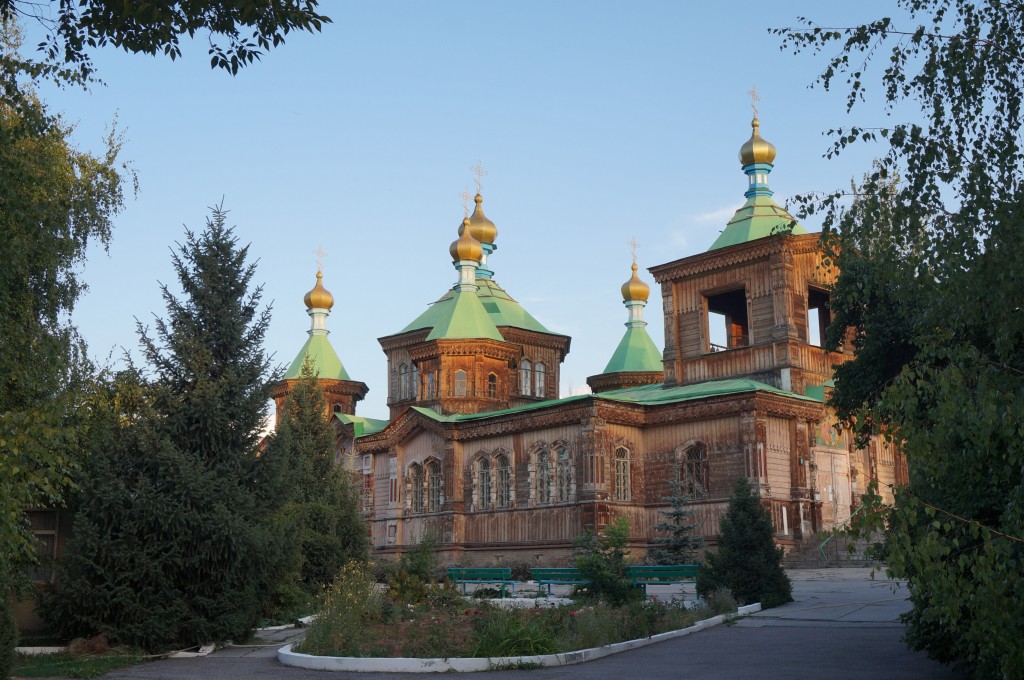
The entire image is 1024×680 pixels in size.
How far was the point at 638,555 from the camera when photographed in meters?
29.2

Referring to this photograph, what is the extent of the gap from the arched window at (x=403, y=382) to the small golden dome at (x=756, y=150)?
17262mm

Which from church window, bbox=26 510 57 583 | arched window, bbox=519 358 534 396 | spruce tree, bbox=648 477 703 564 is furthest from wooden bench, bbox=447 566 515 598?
arched window, bbox=519 358 534 396

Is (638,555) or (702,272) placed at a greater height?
(702,272)

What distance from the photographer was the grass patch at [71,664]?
41.7 ft

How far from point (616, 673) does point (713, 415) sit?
1778 cm

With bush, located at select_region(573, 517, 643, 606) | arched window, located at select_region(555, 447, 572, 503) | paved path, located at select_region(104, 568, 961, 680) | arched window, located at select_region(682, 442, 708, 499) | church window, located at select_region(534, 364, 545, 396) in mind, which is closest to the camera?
paved path, located at select_region(104, 568, 961, 680)

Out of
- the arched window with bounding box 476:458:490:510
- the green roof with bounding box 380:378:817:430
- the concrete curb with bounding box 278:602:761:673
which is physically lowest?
the concrete curb with bounding box 278:602:761:673

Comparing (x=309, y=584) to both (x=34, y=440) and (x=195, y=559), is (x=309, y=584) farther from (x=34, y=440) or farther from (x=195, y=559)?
(x=34, y=440)

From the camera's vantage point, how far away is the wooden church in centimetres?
2875

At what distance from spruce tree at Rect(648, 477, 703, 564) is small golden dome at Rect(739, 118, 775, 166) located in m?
12.3

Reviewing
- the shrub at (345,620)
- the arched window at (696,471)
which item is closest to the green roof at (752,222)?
the arched window at (696,471)

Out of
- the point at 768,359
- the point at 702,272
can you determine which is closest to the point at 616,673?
the point at 768,359

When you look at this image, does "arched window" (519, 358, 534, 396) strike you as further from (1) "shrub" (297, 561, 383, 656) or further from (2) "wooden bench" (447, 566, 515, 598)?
(1) "shrub" (297, 561, 383, 656)

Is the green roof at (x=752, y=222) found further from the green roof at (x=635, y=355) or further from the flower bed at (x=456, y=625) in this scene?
the flower bed at (x=456, y=625)
